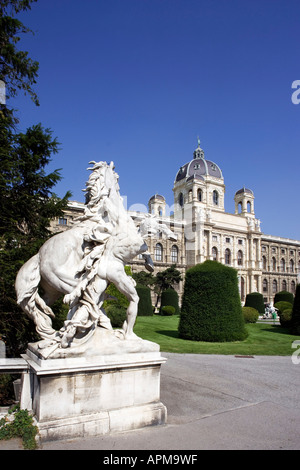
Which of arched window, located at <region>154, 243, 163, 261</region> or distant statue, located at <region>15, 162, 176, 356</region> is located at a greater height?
arched window, located at <region>154, 243, 163, 261</region>

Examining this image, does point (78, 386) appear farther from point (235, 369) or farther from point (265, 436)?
point (235, 369)

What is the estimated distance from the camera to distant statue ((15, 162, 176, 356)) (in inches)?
131

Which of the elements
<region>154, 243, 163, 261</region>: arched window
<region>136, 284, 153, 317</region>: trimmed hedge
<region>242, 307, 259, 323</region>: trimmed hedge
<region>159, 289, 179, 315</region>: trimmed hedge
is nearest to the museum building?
<region>154, 243, 163, 261</region>: arched window

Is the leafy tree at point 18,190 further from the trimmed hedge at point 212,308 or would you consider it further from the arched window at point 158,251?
the arched window at point 158,251

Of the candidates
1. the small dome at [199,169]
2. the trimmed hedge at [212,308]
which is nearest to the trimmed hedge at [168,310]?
the trimmed hedge at [212,308]

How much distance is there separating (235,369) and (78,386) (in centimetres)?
424

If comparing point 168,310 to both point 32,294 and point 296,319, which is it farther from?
point 32,294

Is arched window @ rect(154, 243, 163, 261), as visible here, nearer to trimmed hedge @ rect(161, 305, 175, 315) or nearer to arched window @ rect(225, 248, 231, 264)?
arched window @ rect(225, 248, 231, 264)

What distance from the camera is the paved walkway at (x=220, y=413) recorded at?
2936 millimetres

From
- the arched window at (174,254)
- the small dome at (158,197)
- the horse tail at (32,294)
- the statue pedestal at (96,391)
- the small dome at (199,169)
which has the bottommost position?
the statue pedestal at (96,391)

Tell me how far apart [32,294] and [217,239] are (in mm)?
49420

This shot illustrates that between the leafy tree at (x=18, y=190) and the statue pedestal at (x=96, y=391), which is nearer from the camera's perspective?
the statue pedestal at (x=96, y=391)

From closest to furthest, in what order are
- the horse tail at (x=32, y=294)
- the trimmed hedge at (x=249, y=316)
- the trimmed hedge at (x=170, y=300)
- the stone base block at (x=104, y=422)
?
1. the stone base block at (x=104, y=422)
2. the horse tail at (x=32, y=294)
3. the trimmed hedge at (x=249, y=316)
4. the trimmed hedge at (x=170, y=300)

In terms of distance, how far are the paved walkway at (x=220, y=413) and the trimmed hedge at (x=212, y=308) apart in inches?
164
